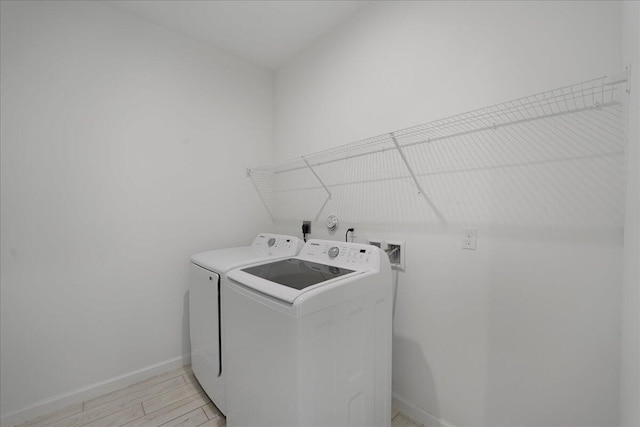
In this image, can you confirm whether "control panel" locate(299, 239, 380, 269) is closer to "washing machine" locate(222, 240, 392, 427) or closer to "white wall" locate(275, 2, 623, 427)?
"washing machine" locate(222, 240, 392, 427)

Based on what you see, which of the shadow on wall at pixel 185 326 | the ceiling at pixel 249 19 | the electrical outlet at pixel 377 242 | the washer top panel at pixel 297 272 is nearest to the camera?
the washer top panel at pixel 297 272

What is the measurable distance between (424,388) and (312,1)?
2.56 m

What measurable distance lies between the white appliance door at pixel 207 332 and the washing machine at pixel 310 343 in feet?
0.41

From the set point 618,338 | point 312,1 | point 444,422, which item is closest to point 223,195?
point 312,1

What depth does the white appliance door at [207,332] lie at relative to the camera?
150 cm

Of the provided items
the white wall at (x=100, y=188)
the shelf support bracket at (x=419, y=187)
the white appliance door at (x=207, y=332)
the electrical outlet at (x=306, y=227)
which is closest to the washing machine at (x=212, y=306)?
the white appliance door at (x=207, y=332)

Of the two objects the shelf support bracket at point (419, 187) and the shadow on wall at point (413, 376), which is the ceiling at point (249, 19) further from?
the shadow on wall at point (413, 376)

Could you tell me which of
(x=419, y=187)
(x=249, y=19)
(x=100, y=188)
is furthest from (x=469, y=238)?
(x=100, y=188)

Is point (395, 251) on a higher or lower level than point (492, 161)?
lower

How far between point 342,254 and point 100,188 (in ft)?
5.53

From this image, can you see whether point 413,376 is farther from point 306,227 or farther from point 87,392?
point 87,392

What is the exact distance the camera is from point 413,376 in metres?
1.56

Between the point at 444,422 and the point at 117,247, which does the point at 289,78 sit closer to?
the point at 117,247

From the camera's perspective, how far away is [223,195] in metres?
2.32
